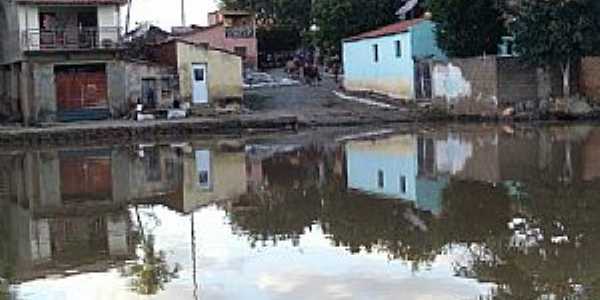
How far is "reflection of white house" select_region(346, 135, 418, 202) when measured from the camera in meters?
19.3

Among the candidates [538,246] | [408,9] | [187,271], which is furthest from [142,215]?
[408,9]

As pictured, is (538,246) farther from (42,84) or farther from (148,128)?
(42,84)

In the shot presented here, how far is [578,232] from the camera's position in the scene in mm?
12820

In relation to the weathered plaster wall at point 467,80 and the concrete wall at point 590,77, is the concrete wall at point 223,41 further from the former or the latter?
the concrete wall at point 590,77

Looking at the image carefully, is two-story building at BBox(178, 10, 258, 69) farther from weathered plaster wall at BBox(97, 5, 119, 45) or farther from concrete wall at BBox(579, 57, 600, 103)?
concrete wall at BBox(579, 57, 600, 103)

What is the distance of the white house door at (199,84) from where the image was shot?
1713 inches

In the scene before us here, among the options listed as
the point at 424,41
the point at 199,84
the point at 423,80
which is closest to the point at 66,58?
the point at 199,84

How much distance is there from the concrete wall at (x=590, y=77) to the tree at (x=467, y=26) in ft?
11.8

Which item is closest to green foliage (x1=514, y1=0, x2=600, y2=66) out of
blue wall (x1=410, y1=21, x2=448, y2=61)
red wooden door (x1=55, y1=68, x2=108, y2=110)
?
blue wall (x1=410, y1=21, x2=448, y2=61)

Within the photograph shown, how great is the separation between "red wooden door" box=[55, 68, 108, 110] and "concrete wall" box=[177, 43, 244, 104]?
3448 millimetres

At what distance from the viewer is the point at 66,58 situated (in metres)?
41.1

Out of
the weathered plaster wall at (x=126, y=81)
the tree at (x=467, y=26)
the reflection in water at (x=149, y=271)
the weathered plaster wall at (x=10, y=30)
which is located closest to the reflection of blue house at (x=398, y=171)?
the reflection in water at (x=149, y=271)

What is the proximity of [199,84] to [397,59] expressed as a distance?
8.89 meters

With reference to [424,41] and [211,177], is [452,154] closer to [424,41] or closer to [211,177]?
[211,177]
